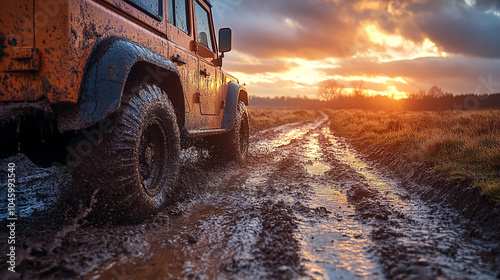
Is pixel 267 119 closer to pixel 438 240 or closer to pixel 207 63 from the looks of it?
pixel 207 63

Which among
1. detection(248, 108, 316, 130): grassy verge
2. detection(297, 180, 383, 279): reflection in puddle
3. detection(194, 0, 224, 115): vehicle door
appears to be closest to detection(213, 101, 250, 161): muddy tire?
detection(194, 0, 224, 115): vehicle door

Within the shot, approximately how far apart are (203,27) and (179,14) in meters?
0.95

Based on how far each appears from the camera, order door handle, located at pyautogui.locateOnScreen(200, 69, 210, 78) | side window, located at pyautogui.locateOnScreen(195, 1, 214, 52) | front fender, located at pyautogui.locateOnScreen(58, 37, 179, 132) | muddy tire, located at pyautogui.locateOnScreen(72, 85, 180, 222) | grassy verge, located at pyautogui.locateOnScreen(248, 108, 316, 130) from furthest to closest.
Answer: grassy verge, located at pyautogui.locateOnScreen(248, 108, 316, 130) → side window, located at pyautogui.locateOnScreen(195, 1, 214, 52) → door handle, located at pyautogui.locateOnScreen(200, 69, 210, 78) → muddy tire, located at pyautogui.locateOnScreen(72, 85, 180, 222) → front fender, located at pyautogui.locateOnScreen(58, 37, 179, 132)

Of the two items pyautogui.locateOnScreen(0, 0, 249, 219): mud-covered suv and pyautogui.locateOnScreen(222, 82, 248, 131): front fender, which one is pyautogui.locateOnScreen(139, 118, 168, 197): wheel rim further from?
pyautogui.locateOnScreen(222, 82, 248, 131): front fender

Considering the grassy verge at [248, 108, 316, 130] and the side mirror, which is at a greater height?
the side mirror

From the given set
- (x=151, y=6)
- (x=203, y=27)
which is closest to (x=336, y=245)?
(x=151, y=6)

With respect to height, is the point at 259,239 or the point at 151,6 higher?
the point at 151,6

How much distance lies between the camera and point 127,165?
2264mm

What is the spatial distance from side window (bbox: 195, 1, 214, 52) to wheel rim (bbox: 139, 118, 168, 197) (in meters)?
1.87

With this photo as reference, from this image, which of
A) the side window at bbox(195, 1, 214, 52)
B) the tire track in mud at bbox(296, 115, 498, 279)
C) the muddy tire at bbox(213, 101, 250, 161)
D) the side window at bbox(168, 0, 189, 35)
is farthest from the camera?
the muddy tire at bbox(213, 101, 250, 161)

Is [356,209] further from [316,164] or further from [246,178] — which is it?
[316,164]

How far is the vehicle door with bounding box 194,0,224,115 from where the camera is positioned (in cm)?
403

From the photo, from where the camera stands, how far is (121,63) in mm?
2182

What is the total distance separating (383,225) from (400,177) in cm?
265
